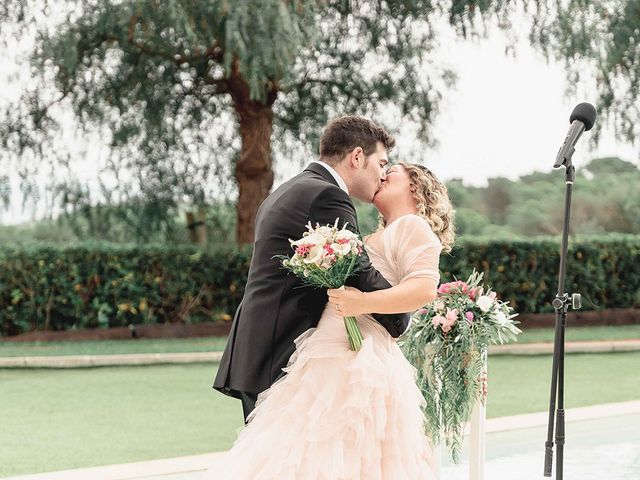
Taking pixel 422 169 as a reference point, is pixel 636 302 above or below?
below

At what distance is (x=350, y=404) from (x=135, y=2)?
10152mm

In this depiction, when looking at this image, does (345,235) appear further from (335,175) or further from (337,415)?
(337,415)

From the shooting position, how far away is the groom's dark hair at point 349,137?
3893mm

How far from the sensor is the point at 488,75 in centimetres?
1631

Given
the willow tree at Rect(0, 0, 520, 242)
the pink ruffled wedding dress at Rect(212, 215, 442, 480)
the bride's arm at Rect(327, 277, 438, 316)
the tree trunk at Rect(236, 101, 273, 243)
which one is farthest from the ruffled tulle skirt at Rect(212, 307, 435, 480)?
the tree trunk at Rect(236, 101, 273, 243)

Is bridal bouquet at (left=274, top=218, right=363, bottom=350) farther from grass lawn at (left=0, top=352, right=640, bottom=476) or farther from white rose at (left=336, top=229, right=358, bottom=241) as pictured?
grass lawn at (left=0, top=352, right=640, bottom=476)

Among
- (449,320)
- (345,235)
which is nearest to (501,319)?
(449,320)

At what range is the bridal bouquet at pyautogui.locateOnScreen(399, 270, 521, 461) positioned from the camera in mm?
5082

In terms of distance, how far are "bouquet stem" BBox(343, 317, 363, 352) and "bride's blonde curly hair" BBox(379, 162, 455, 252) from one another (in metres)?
0.64

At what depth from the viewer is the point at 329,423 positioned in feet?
12.6

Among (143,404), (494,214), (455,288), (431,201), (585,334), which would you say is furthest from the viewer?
(494,214)

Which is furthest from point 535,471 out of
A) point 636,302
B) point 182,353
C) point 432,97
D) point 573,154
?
point 636,302

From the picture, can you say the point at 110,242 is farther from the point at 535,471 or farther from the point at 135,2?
the point at 535,471

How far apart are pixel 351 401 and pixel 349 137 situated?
1.00m
